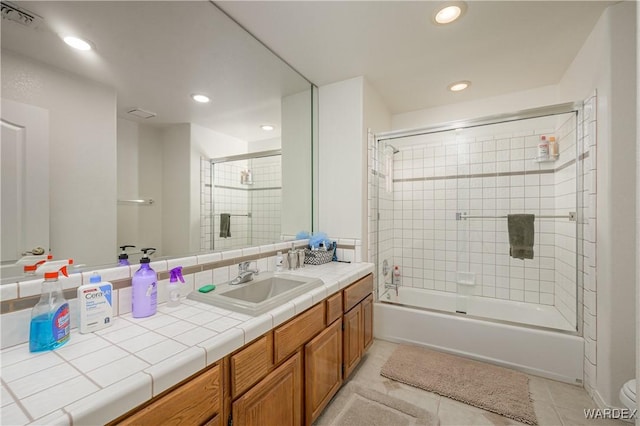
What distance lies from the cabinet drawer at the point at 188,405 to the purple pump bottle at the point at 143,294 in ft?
1.52

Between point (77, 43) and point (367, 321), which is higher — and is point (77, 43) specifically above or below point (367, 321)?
above

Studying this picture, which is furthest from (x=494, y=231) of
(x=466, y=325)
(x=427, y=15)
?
(x=427, y=15)

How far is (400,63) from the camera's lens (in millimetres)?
2139

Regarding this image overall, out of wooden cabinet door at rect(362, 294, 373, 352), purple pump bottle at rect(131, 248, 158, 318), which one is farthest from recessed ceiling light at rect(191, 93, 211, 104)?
wooden cabinet door at rect(362, 294, 373, 352)

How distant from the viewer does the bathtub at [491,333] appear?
1850mm

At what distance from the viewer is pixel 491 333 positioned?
2053 millimetres

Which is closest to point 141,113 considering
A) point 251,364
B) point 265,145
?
point 265,145

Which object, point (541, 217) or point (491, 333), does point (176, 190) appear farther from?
point (541, 217)

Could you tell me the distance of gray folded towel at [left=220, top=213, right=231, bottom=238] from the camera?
1.68m

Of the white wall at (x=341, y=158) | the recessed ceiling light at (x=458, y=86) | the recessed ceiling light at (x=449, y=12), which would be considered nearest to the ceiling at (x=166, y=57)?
the white wall at (x=341, y=158)

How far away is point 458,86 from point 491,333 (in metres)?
2.26

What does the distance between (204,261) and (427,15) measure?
2.03 m

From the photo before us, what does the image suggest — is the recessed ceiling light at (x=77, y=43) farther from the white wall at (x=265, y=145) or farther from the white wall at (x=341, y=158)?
the white wall at (x=341, y=158)

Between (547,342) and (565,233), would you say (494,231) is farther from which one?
(547,342)
